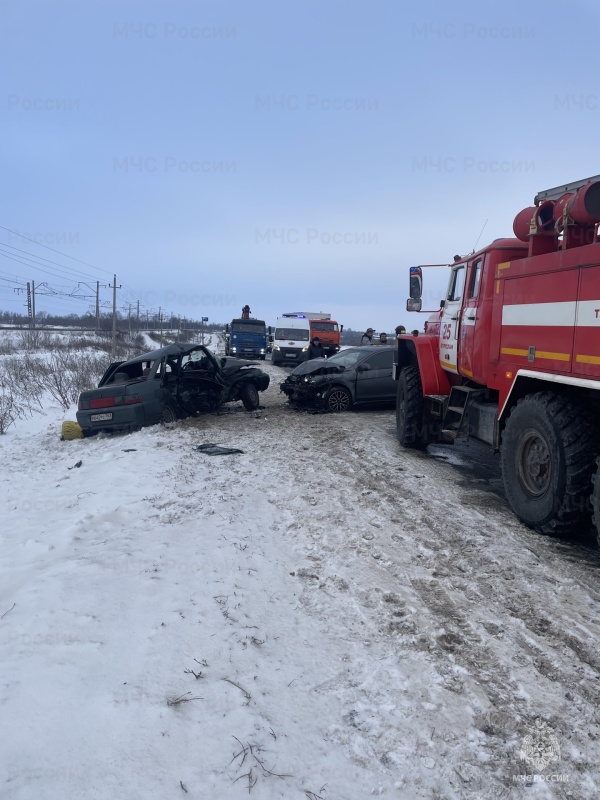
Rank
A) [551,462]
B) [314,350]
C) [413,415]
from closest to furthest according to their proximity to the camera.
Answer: [551,462]
[413,415]
[314,350]

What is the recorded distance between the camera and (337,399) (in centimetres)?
1209

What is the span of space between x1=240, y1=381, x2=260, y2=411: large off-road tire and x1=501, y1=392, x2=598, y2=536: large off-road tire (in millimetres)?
7799

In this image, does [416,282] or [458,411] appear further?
[416,282]

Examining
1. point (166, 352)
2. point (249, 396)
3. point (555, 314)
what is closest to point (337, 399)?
point (249, 396)

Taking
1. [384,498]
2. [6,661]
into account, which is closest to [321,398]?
[384,498]

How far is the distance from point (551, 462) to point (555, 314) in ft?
4.12

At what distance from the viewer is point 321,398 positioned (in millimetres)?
11930

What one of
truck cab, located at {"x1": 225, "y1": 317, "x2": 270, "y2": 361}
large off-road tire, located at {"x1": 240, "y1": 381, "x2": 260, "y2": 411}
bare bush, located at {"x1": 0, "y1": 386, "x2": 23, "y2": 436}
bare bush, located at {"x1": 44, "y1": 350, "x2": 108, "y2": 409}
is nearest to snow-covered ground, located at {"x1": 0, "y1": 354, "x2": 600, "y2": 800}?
large off-road tire, located at {"x1": 240, "y1": 381, "x2": 260, "y2": 411}

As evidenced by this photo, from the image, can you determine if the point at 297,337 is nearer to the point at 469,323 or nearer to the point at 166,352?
the point at 166,352

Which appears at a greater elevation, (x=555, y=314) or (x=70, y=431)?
(x=555, y=314)

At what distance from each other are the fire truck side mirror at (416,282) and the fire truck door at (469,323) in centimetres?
105

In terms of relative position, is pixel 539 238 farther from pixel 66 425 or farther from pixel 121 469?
pixel 66 425

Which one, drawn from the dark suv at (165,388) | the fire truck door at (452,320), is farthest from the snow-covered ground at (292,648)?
the dark suv at (165,388)

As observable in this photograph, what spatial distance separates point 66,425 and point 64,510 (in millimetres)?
5152
